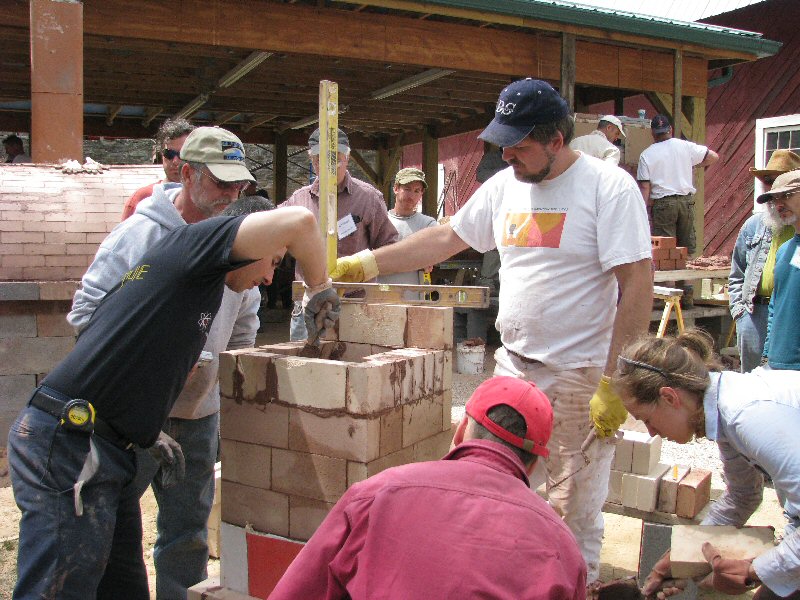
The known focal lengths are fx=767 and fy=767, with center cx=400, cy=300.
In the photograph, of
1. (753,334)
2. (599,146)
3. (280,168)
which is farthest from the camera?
(280,168)

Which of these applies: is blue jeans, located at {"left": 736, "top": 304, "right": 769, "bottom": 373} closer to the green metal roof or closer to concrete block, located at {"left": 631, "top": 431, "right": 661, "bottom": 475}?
concrete block, located at {"left": 631, "top": 431, "right": 661, "bottom": 475}

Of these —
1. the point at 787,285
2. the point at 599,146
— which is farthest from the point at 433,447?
the point at 599,146

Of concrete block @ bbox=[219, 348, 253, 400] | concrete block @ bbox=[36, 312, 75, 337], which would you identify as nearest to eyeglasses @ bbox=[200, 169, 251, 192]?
concrete block @ bbox=[219, 348, 253, 400]

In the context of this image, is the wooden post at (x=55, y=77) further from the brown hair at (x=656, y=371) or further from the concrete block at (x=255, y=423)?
the brown hair at (x=656, y=371)

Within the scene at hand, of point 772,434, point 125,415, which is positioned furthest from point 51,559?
point 772,434

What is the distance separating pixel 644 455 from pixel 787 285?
4.24 feet

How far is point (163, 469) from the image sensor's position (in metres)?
2.83

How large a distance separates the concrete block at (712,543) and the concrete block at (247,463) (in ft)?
4.74

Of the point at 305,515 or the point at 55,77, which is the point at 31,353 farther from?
the point at 305,515

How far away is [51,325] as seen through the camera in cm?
525

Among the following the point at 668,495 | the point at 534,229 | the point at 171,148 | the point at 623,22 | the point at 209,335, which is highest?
the point at 623,22

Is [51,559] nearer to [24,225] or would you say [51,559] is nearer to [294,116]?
[24,225]

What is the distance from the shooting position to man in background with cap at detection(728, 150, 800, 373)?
5.10 metres

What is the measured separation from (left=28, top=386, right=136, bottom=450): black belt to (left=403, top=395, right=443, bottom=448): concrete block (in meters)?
0.95
